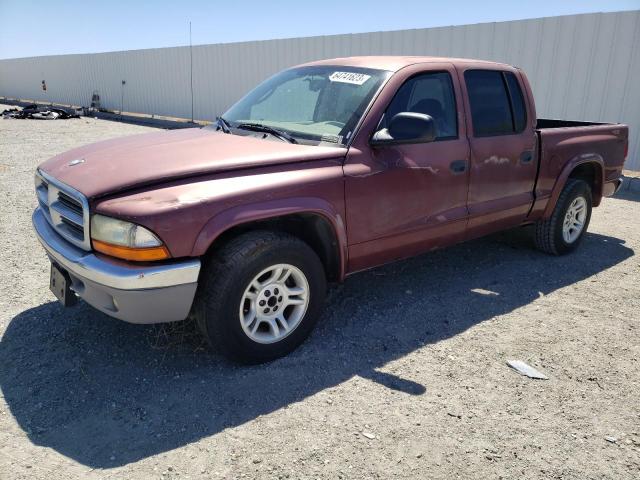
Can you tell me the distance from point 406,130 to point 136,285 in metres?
1.89

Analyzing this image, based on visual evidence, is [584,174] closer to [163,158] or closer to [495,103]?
[495,103]

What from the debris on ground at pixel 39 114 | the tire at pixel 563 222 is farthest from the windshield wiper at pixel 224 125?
the debris on ground at pixel 39 114

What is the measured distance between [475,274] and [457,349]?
4.98 ft

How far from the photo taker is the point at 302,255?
127 inches

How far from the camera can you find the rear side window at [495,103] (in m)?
→ 4.24

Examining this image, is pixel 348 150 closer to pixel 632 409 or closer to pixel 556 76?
pixel 632 409

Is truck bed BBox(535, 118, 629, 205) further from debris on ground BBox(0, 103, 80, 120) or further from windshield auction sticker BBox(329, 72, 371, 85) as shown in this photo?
debris on ground BBox(0, 103, 80, 120)

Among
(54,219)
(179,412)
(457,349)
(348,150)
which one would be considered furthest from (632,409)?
(54,219)

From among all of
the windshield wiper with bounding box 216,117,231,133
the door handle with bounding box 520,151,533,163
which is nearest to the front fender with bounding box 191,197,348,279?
the windshield wiper with bounding box 216,117,231,133

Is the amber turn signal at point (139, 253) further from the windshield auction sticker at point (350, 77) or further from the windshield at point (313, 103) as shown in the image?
the windshield auction sticker at point (350, 77)

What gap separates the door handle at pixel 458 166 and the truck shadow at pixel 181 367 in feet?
3.49

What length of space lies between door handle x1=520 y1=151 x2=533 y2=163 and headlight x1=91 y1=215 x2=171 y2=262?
10.6ft

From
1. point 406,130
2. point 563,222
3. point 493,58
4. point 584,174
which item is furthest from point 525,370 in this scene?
point 493,58

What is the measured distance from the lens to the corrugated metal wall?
9219 mm
